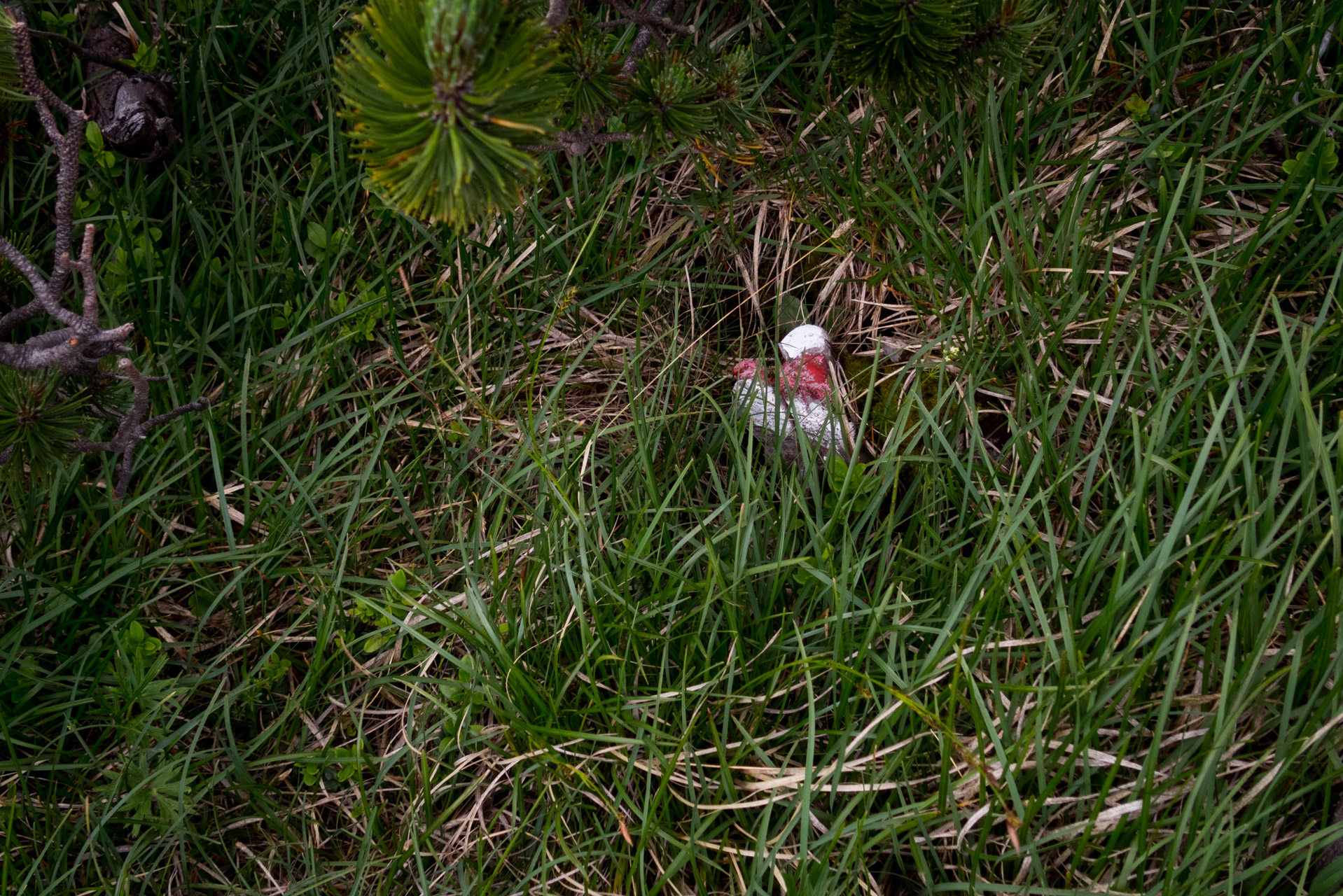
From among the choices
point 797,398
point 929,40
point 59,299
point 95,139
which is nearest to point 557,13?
point 929,40

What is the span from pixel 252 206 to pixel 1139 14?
6.37ft

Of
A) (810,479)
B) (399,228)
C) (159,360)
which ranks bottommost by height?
(810,479)

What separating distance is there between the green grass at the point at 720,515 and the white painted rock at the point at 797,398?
83 mm

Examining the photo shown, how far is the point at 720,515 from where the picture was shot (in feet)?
5.59

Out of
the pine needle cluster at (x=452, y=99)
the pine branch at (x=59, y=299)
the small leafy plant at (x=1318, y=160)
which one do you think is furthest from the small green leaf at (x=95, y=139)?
the small leafy plant at (x=1318, y=160)

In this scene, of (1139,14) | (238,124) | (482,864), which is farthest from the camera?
(238,124)

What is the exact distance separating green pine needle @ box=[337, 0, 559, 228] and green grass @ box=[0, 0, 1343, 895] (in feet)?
2.41

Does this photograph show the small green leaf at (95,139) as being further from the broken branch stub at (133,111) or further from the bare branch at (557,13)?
the bare branch at (557,13)

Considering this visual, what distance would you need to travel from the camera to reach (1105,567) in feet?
4.92

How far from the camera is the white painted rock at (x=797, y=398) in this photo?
1654 millimetres

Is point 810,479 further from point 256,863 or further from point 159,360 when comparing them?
point 159,360

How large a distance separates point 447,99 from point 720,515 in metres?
1.01

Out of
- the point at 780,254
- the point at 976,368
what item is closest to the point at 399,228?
the point at 780,254

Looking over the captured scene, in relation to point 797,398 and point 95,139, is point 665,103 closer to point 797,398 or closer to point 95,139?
point 797,398
